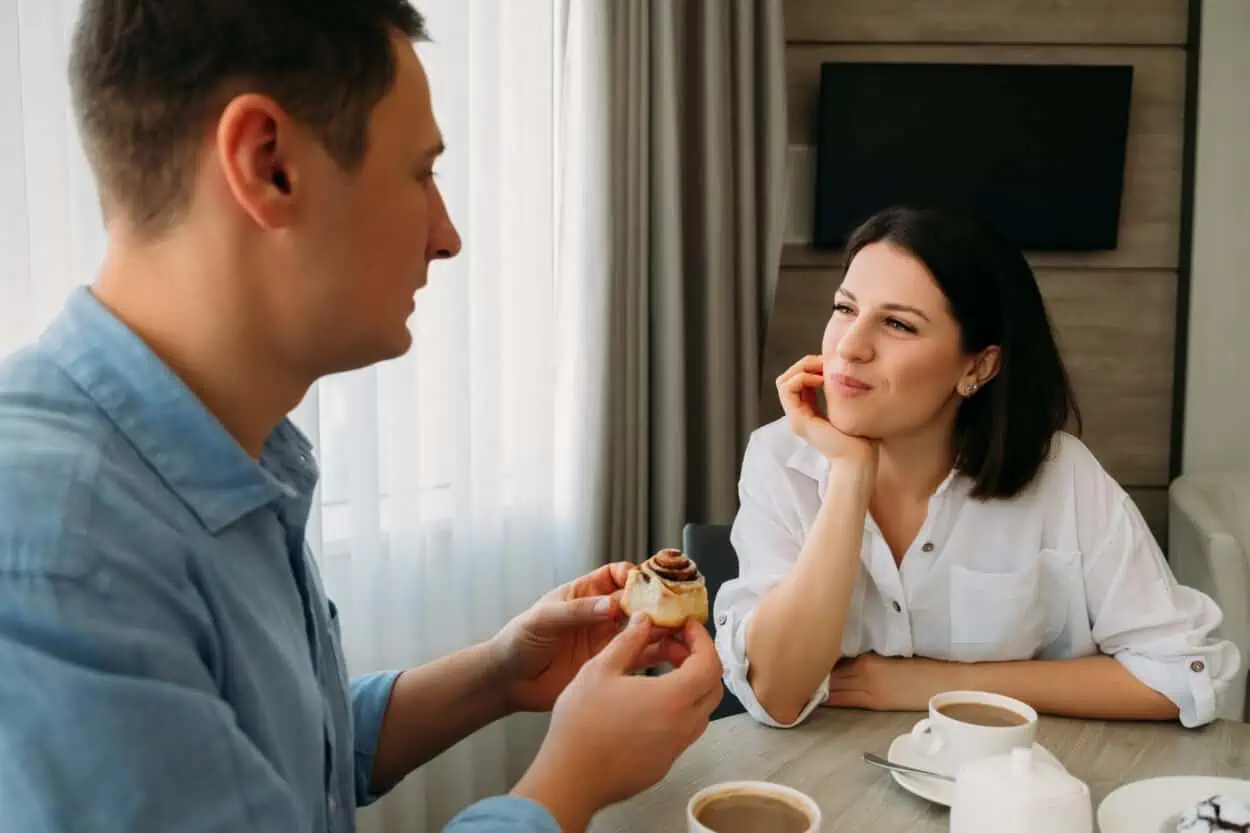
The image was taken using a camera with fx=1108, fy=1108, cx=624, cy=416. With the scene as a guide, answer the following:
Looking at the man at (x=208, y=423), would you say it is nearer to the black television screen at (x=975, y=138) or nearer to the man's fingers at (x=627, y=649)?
the man's fingers at (x=627, y=649)

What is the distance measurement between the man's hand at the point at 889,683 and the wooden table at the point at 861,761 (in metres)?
0.02

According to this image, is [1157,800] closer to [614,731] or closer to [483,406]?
[614,731]

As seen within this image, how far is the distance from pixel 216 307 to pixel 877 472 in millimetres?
1188

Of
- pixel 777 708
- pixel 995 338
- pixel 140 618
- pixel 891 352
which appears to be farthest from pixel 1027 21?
pixel 140 618

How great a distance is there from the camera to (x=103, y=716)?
60 cm

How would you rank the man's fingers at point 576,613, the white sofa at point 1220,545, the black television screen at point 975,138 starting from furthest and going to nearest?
the black television screen at point 975,138 < the white sofa at point 1220,545 < the man's fingers at point 576,613

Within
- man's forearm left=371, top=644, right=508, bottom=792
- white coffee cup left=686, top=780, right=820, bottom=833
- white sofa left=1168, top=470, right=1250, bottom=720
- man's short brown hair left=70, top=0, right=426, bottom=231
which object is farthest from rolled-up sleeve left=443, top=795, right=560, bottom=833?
white sofa left=1168, top=470, right=1250, bottom=720

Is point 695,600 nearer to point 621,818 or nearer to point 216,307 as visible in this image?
point 621,818

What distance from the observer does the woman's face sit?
1685 millimetres

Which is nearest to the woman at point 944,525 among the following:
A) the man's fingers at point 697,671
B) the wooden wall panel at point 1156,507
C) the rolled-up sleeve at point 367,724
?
the man's fingers at point 697,671

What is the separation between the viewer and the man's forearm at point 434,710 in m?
1.19

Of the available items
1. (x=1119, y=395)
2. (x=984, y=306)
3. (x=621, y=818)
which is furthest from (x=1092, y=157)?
(x=621, y=818)

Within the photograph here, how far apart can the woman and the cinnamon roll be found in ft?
1.01

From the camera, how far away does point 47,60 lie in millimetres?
1608
